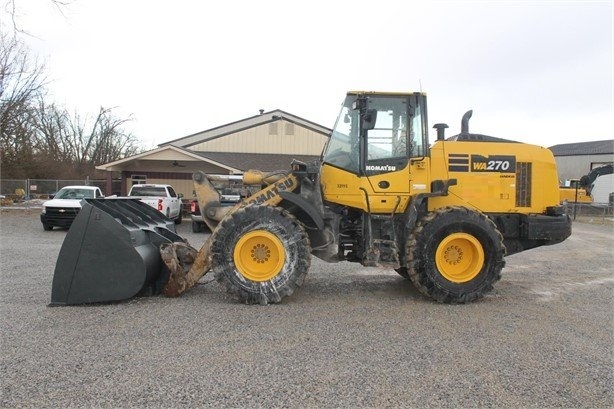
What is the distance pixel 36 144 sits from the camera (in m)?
43.5

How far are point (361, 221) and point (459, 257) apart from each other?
1391 millimetres

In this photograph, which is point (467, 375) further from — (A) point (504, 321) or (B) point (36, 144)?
(B) point (36, 144)

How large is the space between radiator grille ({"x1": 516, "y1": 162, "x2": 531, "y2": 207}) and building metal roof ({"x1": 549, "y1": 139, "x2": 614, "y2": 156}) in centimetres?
4762

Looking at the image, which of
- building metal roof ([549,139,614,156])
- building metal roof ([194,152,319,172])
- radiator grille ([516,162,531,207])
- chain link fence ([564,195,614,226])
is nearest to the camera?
radiator grille ([516,162,531,207])

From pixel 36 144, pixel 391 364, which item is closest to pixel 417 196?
pixel 391 364

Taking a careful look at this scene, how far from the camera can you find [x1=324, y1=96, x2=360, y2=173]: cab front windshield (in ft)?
21.7

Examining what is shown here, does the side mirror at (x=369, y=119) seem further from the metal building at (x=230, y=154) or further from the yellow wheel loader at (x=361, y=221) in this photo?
the metal building at (x=230, y=154)

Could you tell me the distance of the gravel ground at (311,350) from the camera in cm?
351

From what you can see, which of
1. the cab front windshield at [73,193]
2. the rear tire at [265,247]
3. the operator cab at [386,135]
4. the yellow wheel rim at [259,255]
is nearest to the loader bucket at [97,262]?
the rear tire at [265,247]

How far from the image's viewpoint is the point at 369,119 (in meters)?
6.12

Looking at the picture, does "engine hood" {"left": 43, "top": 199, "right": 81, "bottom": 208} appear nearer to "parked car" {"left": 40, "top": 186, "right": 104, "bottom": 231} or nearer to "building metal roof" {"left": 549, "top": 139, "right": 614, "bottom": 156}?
"parked car" {"left": 40, "top": 186, "right": 104, "bottom": 231}

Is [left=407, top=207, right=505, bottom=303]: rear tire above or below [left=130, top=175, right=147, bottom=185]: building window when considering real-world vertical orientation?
below

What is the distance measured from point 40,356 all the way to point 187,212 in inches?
821

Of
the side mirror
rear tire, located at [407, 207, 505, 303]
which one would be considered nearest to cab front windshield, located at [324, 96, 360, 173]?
the side mirror
